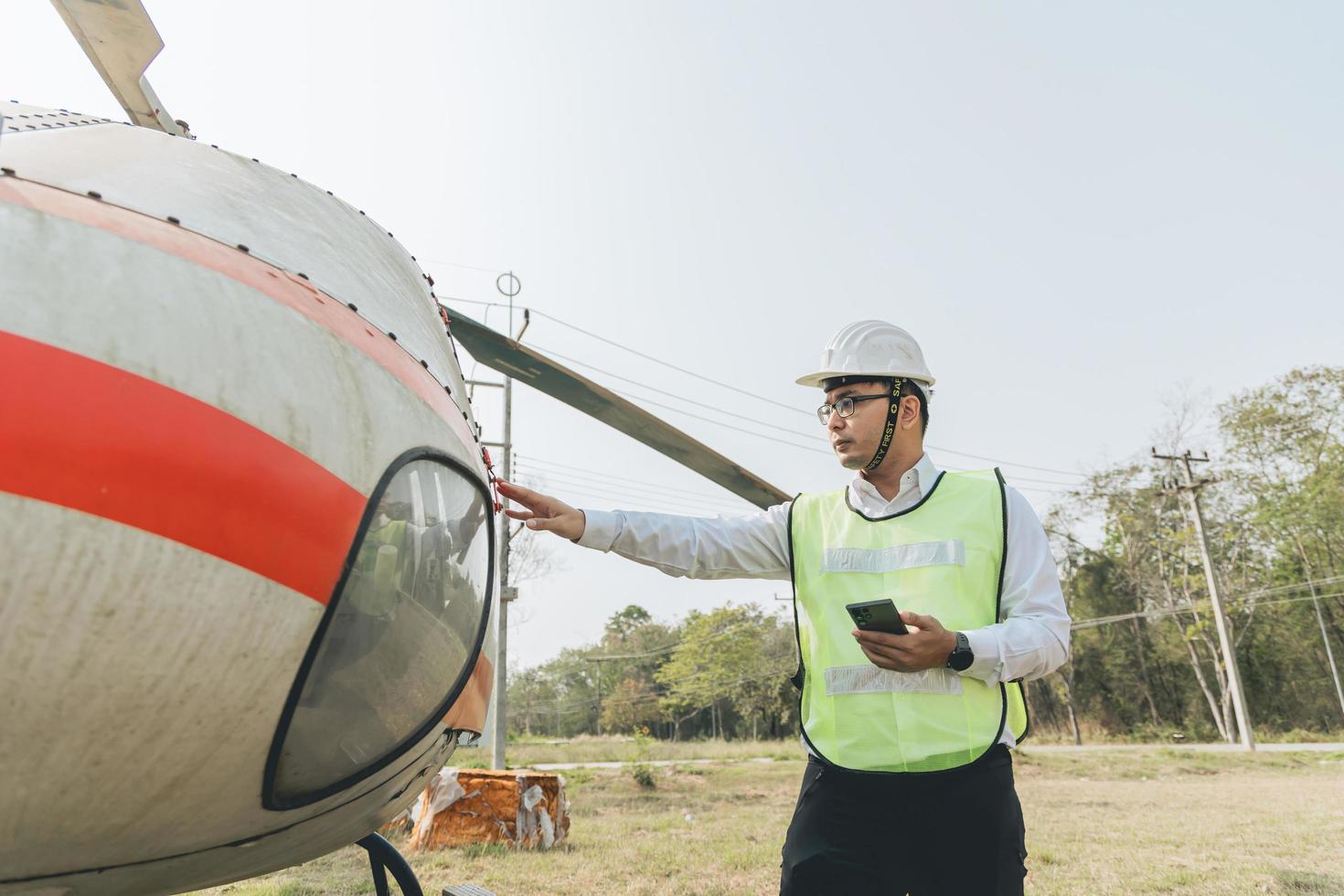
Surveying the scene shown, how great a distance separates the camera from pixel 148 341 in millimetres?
1152

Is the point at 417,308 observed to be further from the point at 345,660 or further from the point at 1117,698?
the point at 1117,698

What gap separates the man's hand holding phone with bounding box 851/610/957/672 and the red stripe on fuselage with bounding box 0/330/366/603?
1347 mm

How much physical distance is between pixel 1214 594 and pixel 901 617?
82.8 feet

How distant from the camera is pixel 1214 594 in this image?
74.7 ft

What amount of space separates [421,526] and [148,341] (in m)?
0.53

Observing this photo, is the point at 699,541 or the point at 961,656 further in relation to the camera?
the point at 699,541

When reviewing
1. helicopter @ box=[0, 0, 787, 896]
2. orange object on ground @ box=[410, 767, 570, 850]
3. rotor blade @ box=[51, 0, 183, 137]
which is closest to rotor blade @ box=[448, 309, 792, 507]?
rotor blade @ box=[51, 0, 183, 137]

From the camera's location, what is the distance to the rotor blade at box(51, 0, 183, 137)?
2.32 metres

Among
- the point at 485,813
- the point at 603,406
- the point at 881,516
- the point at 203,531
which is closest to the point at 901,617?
the point at 881,516

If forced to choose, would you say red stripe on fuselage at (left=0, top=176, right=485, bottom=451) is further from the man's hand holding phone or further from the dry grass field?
the dry grass field

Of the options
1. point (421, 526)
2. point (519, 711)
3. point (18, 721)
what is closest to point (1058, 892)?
point (421, 526)

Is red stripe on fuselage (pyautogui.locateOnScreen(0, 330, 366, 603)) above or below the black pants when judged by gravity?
above

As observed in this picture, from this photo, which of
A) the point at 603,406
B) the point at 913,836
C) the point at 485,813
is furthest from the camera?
the point at 485,813

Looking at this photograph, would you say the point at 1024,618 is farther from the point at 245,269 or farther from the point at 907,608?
the point at 245,269
